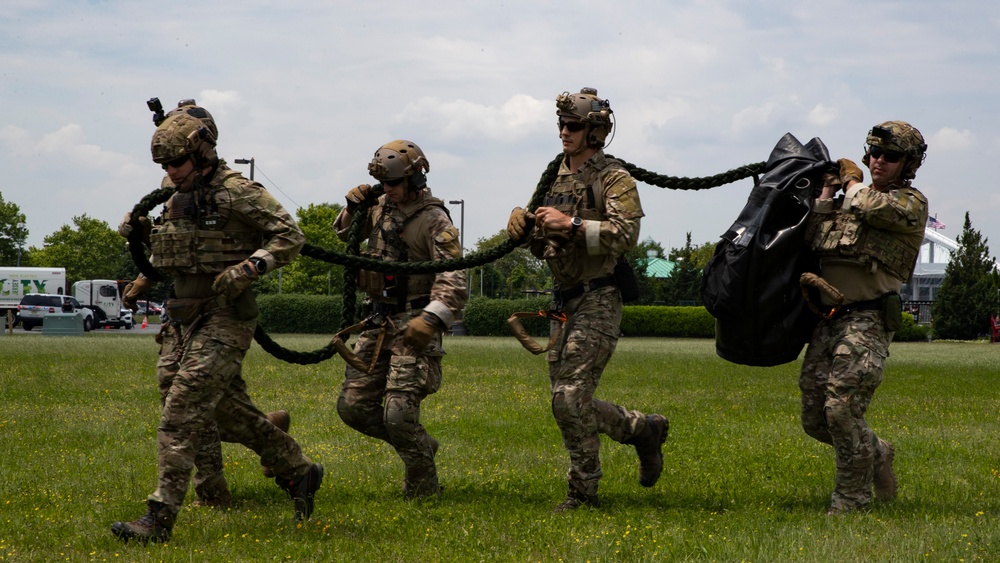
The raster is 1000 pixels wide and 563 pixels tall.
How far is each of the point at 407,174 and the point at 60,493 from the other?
10.5 ft

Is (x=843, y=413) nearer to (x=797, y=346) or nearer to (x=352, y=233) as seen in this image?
(x=797, y=346)

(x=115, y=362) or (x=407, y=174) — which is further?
(x=115, y=362)

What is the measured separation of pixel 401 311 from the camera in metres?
7.36

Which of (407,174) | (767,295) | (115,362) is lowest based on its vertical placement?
(115,362)

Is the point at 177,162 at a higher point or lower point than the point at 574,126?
lower

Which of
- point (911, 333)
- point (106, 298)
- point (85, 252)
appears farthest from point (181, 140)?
point (85, 252)

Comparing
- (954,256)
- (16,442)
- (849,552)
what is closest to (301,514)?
(849,552)

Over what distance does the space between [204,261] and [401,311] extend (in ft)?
4.93

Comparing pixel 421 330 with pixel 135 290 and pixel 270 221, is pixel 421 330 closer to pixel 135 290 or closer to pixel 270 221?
pixel 270 221

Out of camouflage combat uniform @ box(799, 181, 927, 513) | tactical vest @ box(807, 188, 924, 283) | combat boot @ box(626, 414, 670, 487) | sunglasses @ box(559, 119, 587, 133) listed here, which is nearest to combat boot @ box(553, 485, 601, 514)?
combat boot @ box(626, 414, 670, 487)

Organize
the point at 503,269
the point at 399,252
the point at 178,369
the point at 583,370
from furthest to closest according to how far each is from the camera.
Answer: the point at 503,269, the point at 399,252, the point at 583,370, the point at 178,369

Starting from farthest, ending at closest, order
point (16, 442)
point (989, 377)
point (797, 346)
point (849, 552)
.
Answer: point (989, 377) < point (16, 442) < point (797, 346) < point (849, 552)

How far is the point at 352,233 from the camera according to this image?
7.55 m

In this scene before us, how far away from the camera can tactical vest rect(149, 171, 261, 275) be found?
6281 millimetres
